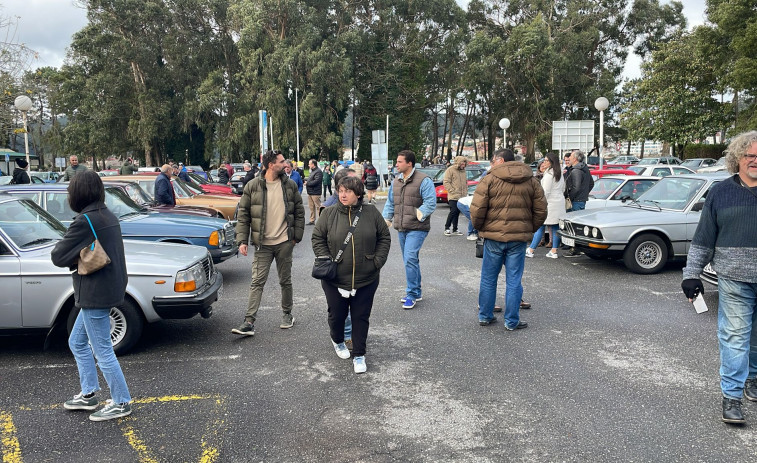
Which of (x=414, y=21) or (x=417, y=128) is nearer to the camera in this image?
(x=414, y=21)

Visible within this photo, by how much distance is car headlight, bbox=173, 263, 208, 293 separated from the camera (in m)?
5.51

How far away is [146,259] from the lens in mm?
5637

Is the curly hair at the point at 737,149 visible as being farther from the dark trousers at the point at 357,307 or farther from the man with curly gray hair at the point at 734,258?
the dark trousers at the point at 357,307

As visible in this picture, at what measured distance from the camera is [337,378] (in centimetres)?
490

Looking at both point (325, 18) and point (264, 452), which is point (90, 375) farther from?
point (325, 18)

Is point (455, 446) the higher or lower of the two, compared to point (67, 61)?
lower

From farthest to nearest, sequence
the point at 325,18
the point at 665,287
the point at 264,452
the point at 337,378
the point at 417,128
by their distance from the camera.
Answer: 1. the point at 417,128
2. the point at 325,18
3. the point at 665,287
4. the point at 337,378
5. the point at 264,452

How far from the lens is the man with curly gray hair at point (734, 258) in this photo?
383 cm

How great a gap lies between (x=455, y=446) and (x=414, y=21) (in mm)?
52097

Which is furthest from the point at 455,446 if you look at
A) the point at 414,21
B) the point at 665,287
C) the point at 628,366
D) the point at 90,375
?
the point at 414,21

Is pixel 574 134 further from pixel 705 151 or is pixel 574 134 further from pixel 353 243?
pixel 705 151

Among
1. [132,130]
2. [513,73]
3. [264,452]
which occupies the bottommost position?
[264,452]

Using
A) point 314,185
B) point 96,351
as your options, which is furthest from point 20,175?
point 96,351

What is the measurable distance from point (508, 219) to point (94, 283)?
3870 mm
